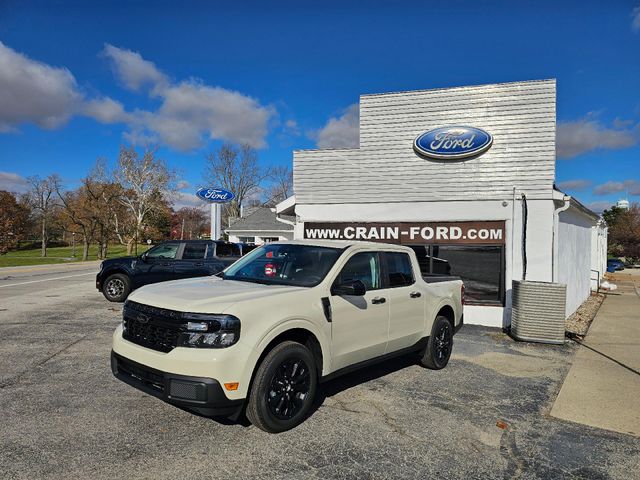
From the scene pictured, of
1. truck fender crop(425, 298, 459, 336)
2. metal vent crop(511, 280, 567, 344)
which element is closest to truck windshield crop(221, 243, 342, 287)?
truck fender crop(425, 298, 459, 336)

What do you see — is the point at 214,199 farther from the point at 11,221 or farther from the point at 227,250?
the point at 11,221

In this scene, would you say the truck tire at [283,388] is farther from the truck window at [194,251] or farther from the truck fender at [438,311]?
the truck window at [194,251]

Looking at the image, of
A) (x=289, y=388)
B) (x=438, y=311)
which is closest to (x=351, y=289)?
(x=289, y=388)

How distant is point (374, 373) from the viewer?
5.99 metres

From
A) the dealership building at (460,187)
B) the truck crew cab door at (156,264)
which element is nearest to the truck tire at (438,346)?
the dealership building at (460,187)

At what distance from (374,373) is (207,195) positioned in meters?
14.9

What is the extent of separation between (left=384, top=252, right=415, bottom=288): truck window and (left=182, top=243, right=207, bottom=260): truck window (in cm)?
697

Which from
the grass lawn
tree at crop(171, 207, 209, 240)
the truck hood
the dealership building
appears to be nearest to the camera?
the truck hood

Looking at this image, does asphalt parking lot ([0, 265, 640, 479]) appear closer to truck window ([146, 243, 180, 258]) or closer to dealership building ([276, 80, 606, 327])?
dealership building ([276, 80, 606, 327])

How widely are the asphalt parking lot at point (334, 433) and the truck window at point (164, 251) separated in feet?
17.1

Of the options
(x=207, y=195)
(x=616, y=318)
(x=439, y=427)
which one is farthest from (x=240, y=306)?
(x=207, y=195)

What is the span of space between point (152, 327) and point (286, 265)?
166cm

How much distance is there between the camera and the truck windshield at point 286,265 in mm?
4723

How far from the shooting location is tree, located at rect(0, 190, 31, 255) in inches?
1773
